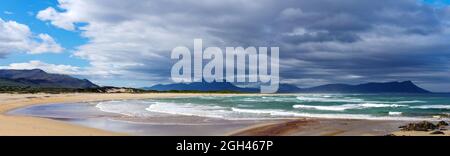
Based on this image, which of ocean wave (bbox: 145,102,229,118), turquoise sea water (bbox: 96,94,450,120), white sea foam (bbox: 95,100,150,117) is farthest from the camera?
white sea foam (bbox: 95,100,150,117)

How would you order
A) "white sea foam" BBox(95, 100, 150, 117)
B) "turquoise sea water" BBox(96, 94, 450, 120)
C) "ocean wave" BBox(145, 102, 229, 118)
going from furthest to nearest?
"white sea foam" BBox(95, 100, 150, 117) < "ocean wave" BBox(145, 102, 229, 118) < "turquoise sea water" BBox(96, 94, 450, 120)

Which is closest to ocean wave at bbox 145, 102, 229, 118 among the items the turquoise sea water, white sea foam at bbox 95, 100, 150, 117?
the turquoise sea water

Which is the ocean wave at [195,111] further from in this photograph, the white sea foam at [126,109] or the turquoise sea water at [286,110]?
the white sea foam at [126,109]

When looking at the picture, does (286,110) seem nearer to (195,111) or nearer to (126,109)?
(195,111)

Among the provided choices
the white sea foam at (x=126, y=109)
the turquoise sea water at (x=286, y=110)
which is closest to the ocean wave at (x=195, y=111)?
the turquoise sea water at (x=286, y=110)

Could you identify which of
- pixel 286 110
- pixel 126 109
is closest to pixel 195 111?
pixel 126 109

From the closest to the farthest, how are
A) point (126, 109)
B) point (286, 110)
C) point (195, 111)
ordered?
1. point (195, 111)
2. point (286, 110)
3. point (126, 109)

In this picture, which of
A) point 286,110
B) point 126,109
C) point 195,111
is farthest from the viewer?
point 126,109

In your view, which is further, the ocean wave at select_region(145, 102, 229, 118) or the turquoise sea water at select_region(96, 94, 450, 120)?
the ocean wave at select_region(145, 102, 229, 118)

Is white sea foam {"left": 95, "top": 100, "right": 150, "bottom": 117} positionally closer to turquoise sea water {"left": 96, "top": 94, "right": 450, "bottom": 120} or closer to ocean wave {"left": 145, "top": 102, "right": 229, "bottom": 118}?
turquoise sea water {"left": 96, "top": 94, "right": 450, "bottom": 120}
